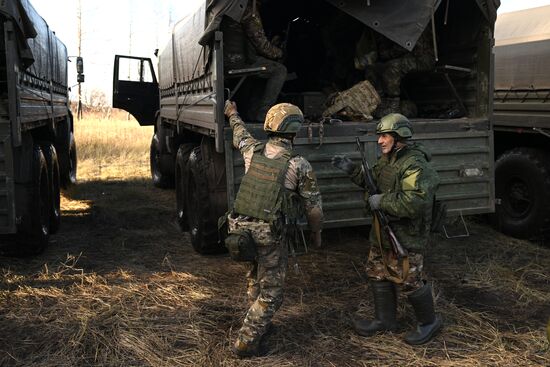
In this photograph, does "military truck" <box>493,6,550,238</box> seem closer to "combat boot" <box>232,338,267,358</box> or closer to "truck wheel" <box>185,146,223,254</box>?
"truck wheel" <box>185,146,223,254</box>

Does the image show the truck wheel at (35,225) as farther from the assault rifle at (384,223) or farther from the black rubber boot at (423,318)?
the black rubber boot at (423,318)

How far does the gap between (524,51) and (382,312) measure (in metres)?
4.09

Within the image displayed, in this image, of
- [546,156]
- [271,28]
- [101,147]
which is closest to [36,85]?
[271,28]

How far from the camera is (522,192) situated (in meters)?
6.08

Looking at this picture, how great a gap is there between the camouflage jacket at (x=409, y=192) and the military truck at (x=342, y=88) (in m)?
0.98

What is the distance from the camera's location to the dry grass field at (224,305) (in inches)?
130

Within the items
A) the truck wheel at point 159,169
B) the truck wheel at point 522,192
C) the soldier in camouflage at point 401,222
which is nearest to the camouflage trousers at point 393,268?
the soldier in camouflage at point 401,222

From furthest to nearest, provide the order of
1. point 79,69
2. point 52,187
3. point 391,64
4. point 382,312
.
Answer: point 79,69, point 52,187, point 391,64, point 382,312

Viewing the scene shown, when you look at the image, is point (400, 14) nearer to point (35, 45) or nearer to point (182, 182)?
point (182, 182)

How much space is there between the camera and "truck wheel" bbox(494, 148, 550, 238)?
5.71 m

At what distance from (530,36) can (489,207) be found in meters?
2.63

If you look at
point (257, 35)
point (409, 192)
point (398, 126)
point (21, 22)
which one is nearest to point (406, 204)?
point (409, 192)

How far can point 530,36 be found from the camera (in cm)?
620

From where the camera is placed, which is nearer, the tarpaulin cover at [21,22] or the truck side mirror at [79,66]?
the tarpaulin cover at [21,22]
